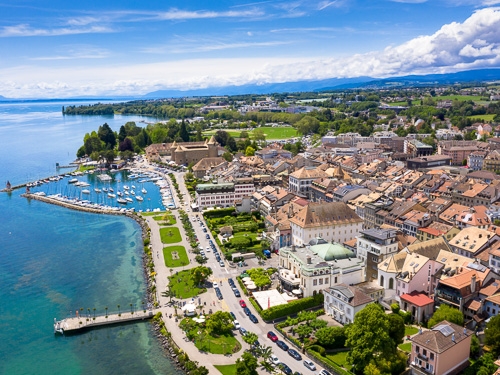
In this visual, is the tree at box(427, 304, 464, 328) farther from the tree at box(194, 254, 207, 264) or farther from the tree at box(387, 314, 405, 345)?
the tree at box(194, 254, 207, 264)

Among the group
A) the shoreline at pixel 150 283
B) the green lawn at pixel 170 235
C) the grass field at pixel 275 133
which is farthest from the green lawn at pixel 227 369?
the grass field at pixel 275 133

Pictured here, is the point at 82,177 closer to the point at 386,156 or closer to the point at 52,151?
the point at 52,151

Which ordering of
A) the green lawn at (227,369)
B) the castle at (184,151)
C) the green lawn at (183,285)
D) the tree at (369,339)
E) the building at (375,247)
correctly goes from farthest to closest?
the castle at (184,151) < the building at (375,247) < the green lawn at (183,285) < the green lawn at (227,369) < the tree at (369,339)

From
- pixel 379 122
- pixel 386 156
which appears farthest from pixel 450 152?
pixel 379 122

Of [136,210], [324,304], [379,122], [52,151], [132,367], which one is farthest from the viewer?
[379,122]

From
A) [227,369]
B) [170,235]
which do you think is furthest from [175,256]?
[227,369]

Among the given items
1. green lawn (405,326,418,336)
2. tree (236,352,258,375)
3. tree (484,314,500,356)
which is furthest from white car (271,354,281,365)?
tree (484,314,500,356)

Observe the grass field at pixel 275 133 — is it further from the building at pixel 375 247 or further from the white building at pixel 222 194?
the building at pixel 375 247
